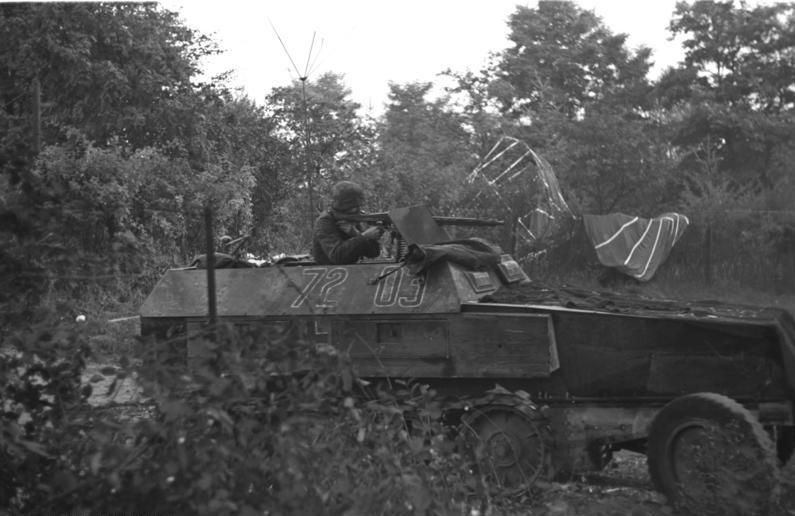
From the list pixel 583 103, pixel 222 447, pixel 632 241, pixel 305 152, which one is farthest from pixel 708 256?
pixel 583 103

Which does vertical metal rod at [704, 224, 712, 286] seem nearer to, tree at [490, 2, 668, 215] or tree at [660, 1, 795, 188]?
tree at [490, 2, 668, 215]

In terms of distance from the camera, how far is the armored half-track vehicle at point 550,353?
6441mm

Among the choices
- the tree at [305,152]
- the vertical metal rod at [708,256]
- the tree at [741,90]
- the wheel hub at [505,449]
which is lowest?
the wheel hub at [505,449]

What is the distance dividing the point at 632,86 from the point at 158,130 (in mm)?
23775

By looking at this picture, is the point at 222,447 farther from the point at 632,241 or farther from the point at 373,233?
the point at 632,241

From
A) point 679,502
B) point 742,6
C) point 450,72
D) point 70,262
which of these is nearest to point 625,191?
point 742,6

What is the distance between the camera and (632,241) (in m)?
19.5

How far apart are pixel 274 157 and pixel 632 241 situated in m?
6.77

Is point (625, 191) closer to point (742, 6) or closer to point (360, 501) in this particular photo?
point (742, 6)

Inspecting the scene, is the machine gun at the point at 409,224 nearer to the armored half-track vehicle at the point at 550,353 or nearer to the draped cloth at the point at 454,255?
the armored half-track vehicle at the point at 550,353

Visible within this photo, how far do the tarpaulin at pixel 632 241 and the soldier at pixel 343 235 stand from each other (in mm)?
10899

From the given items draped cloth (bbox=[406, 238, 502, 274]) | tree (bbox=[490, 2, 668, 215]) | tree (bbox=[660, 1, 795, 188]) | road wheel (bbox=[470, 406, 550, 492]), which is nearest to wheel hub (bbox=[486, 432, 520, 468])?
road wheel (bbox=[470, 406, 550, 492])

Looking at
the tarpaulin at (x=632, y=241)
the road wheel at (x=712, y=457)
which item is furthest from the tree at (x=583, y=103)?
the road wheel at (x=712, y=457)

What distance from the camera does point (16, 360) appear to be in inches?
153
